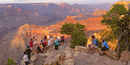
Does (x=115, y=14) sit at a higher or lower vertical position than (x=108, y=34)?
higher

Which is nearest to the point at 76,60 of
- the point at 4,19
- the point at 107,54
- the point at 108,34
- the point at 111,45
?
the point at 107,54

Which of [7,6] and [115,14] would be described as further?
[7,6]

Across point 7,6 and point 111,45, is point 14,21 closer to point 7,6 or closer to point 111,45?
point 7,6

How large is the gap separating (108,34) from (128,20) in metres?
11.0

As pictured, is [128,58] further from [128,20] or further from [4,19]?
[4,19]

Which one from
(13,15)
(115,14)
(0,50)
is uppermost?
(13,15)

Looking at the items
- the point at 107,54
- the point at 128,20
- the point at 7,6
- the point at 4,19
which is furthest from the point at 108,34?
the point at 7,6

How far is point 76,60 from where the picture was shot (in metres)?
7.11

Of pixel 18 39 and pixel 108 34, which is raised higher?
pixel 108 34

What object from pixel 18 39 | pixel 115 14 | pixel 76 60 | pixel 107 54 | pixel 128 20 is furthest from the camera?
pixel 18 39

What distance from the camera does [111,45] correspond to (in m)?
17.7

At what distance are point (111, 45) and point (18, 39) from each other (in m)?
77.0

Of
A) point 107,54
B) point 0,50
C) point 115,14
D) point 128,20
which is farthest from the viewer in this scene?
point 0,50

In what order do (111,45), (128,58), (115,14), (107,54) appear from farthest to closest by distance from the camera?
1. (111,45)
2. (115,14)
3. (107,54)
4. (128,58)
